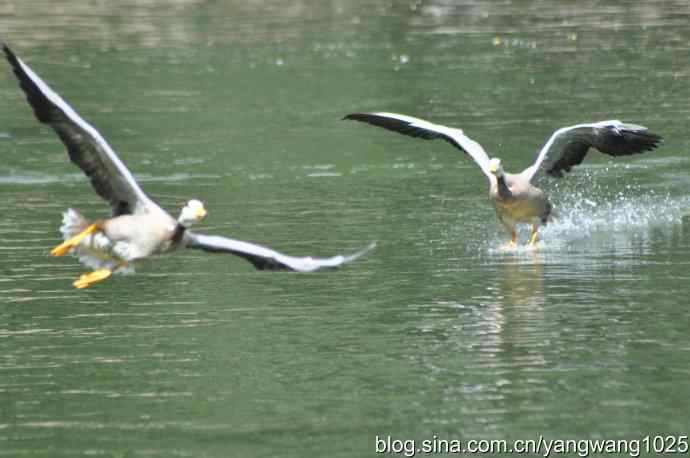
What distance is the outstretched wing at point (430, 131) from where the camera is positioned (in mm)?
18500

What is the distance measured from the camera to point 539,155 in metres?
18.8

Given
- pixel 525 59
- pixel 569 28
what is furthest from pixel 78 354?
pixel 569 28

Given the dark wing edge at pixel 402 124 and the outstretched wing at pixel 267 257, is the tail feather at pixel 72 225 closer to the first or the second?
the outstretched wing at pixel 267 257

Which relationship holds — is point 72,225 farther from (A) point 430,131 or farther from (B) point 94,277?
(A) point 430,131

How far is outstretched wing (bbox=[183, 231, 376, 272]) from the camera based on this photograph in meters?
12.3

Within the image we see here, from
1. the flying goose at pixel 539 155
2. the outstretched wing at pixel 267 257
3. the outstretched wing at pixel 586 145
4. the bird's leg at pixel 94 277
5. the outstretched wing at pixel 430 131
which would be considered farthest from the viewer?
the outstretched wing at pixel 586 145

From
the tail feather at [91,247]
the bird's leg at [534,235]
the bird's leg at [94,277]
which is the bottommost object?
the bird's leg at [534,235]

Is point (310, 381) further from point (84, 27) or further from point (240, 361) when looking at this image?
point (84, 27)

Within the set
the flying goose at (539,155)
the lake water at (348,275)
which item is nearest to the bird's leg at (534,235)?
the flying goose at (539,155)

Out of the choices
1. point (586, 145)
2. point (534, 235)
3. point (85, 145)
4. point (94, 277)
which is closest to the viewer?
point (85, 145)

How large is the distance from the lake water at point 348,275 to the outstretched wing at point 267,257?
3.15 ft

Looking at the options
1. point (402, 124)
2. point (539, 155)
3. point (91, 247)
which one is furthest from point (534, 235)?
point (91, 247)

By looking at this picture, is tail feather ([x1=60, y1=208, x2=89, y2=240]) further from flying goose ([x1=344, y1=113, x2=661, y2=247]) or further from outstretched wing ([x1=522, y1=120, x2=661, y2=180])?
outstretched wing ([x1=522, y1=120, x2=661, y2=180])

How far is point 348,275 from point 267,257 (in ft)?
14.8
